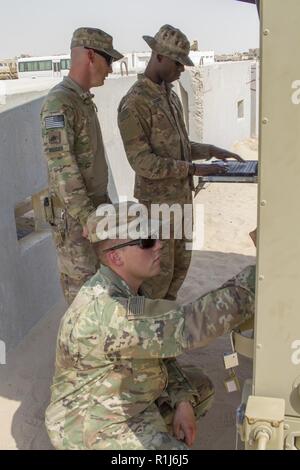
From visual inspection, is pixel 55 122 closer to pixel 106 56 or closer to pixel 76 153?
pixel 76 153

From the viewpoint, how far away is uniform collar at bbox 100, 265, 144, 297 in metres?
1.97

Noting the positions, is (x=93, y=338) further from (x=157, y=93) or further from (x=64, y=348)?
(x=157, y=93)

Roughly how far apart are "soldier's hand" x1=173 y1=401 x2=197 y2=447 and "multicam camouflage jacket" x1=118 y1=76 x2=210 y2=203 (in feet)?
4.93

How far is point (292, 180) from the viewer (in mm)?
1283

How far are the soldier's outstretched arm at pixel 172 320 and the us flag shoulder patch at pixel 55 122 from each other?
1143mm

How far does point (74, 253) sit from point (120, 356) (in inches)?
42.9

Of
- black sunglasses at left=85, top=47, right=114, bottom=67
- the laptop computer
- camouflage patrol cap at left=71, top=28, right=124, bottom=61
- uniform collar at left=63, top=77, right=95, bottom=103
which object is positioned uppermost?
camouflage patrol cap at left=71, top=28, right=124, bottom=61

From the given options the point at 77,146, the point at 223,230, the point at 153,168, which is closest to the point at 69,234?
the point at 77,146

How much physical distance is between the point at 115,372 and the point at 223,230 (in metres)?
4.46

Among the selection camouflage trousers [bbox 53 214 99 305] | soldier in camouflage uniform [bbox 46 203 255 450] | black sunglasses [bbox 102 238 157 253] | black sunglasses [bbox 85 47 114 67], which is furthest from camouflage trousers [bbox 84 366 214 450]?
black sunglasses [bbox 85 47 114 67]

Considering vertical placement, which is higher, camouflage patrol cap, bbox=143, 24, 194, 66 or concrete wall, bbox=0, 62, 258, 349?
camouflage patrol cap, bbox=143, 24, 194, 66

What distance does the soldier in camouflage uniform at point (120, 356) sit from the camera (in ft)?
5.96

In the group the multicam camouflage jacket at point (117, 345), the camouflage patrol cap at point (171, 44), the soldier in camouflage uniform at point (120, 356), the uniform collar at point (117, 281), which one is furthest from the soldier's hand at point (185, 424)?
the camouflage patrol cap at point (171, 44)

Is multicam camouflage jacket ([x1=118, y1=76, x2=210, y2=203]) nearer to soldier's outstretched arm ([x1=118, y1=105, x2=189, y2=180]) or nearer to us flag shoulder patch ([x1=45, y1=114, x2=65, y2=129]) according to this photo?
soldier's outstretched arm ([x1=118, y1=105, x2=189, y2=180])
